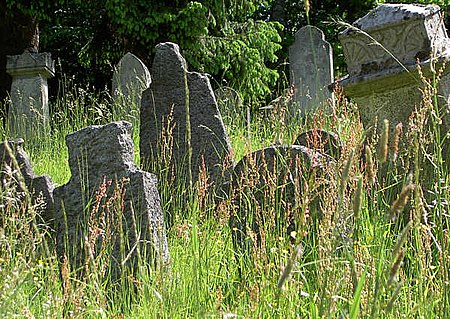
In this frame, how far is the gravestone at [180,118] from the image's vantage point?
16.0 ft

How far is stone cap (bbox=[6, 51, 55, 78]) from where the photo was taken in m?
8.93

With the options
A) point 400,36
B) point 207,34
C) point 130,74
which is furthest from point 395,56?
point 207,34

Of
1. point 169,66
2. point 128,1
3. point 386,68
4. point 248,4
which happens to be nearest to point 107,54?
point 128,1

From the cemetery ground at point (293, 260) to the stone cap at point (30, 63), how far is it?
182 inches

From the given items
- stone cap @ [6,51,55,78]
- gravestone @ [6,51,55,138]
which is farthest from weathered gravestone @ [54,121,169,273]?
stone cap @ [6,51,55,78]

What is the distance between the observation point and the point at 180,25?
10078 mm

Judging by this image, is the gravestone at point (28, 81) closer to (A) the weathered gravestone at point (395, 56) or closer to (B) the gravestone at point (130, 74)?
(B) the gravestone at point (130, 74)

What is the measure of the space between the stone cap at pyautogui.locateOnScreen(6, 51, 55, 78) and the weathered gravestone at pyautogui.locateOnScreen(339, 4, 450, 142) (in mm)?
5616

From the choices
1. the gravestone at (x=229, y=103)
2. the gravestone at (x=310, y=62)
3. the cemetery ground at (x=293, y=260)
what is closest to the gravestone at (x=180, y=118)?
the cemetery ground at (x=293, y=260)

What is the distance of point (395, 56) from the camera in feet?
13.2

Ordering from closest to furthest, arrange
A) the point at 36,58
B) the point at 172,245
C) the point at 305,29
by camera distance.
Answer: the point at 172,245 < the point at 36,58 < the point at 305,29

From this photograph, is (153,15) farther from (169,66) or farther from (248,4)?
(169,66)

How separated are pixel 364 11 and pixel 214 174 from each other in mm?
14234

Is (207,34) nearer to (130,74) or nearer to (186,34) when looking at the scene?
(186,34)
